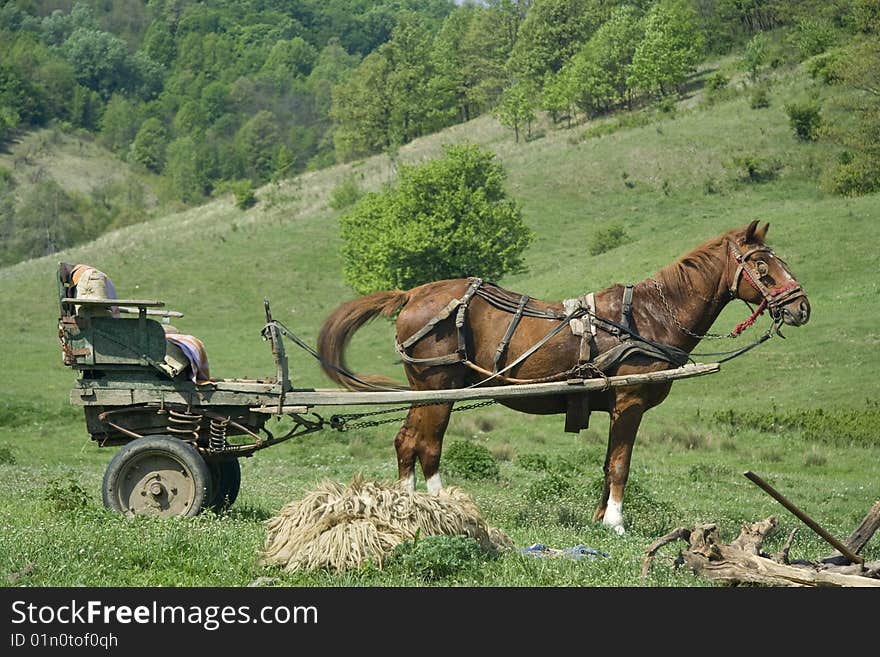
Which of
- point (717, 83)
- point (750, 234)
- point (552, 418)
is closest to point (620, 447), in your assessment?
point (750, 234)

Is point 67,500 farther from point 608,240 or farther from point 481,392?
point 608,240

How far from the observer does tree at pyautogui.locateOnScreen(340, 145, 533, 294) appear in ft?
161

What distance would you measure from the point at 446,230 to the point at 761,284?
124ft

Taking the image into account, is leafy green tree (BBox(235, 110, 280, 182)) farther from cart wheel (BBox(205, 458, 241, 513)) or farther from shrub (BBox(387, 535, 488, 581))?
shrub (BBox(387, 535, 488, 581))

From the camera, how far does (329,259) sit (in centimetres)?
6475

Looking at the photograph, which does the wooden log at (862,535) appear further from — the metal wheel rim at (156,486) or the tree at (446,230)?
the tree at (446,230)

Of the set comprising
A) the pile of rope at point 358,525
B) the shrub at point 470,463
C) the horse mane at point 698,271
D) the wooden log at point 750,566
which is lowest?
the shrub at point 470,463

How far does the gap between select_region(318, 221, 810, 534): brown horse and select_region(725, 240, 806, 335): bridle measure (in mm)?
11

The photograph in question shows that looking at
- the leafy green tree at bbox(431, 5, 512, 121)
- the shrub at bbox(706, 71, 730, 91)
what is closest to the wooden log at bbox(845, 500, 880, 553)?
the shrub at bbox(706, 71, 730, 91)

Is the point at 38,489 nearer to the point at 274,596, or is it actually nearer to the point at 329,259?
the point at 274,596

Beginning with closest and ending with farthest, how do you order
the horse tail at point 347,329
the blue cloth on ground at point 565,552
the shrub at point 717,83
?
the blue cloth on ground at point 565,552 → the horse tail at point 347,329 → the shrub at point 717,83

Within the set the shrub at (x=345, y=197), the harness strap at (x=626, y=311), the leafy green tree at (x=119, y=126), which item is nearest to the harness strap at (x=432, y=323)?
the harness strap at (x=626, y=311)

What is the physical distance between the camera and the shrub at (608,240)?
54.0 meters

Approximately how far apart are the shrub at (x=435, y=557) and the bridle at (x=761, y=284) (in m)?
5.12
